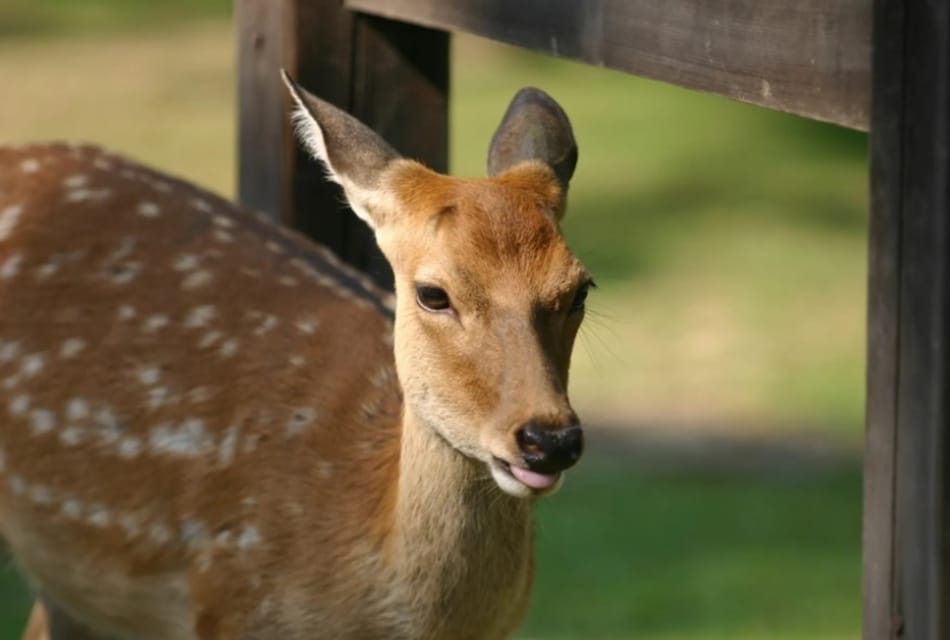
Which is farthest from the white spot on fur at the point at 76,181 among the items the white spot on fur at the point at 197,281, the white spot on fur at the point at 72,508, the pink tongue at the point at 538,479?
the pink tongue at the point at 538,479

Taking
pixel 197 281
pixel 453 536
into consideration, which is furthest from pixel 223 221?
pixel 453 536

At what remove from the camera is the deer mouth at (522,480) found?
346cm

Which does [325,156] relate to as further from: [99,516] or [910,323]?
[910,323]

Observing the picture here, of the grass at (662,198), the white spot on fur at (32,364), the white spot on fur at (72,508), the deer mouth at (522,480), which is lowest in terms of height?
the grass at (662,198)

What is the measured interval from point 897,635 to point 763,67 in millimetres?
974

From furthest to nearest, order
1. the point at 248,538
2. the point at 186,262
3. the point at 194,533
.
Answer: the point at 186,262, the point at 194,533, the point at 248,538

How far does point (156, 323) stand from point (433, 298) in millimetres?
1094

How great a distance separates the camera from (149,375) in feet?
14.8

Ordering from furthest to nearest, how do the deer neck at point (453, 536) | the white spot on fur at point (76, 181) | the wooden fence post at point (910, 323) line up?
1. the white spot on fur at point (76, 181)
2. the deer neck at point (453, 536)
3. the wooden fence post at point (910, 323)

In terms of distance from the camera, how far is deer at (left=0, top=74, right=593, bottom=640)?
365 cm

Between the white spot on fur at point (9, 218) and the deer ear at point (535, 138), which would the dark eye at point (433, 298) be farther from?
the white spot on fur at point (9, 218)

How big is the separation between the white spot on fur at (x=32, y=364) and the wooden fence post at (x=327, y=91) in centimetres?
75

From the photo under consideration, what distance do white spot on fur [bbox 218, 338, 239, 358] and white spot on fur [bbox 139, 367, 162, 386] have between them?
149 mm

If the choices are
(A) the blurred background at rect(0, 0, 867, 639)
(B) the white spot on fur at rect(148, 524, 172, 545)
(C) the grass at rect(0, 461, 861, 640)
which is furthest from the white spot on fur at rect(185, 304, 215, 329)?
(C) the grass at rect(0, 461, 861, 640)
